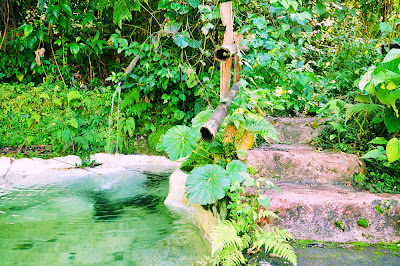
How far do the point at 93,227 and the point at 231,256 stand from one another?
1487 millimetres

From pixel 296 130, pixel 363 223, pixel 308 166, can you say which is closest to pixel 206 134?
pixel 308 166

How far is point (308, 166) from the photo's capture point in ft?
8.95

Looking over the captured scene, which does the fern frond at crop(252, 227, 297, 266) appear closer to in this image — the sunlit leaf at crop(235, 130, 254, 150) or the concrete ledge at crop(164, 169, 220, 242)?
the concrete ledge at crop(164, 169, 220, 242)

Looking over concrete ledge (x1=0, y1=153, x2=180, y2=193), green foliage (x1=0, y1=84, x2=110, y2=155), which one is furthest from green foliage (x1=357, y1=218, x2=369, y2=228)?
green foliage (x1=0, y1=84, x2=110, y2=155)

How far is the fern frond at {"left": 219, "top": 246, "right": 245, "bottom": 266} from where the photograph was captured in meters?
1.74

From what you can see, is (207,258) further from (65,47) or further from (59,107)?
(65,47)

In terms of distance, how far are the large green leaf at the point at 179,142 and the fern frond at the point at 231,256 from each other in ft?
2.91

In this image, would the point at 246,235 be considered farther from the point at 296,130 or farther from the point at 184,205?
the point at 296,130

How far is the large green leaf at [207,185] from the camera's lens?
6.92 ft

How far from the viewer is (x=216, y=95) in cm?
525

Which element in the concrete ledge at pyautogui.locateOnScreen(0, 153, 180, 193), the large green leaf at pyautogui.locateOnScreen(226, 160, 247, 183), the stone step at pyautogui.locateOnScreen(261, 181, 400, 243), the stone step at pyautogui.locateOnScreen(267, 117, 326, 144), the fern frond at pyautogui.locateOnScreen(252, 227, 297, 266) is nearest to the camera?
the fern frond at pyautogui.locateOnScreen(252, 227, 297, 266)

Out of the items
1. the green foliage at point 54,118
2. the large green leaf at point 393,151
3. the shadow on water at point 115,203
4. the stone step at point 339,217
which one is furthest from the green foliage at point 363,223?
the green foliage at point 54,118

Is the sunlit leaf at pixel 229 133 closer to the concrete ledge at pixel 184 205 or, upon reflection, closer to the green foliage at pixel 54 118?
the concrete ledge at pixel 184 205

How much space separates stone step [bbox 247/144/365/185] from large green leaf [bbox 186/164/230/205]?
24.0 inches
